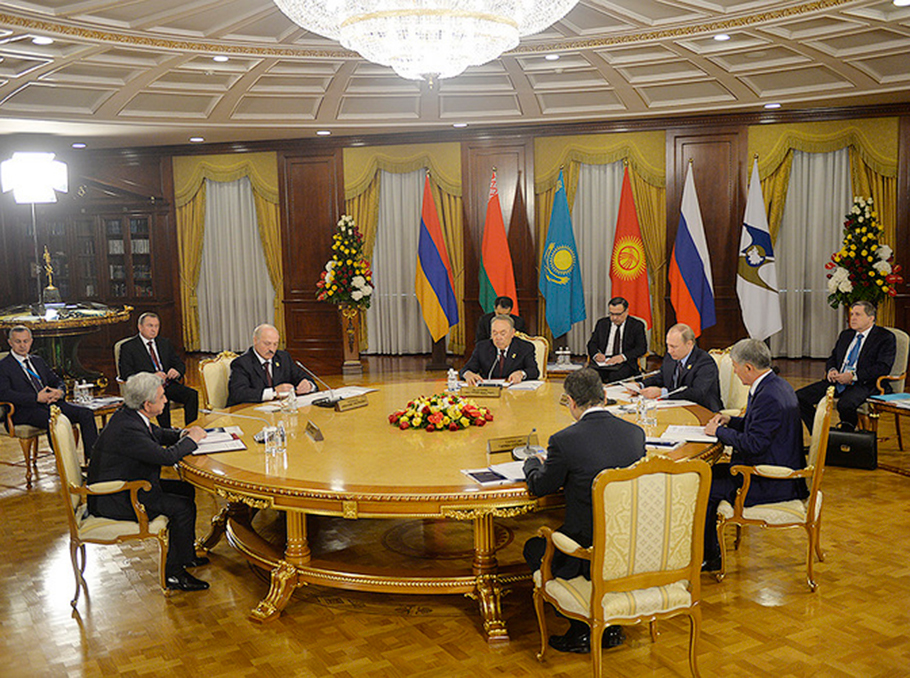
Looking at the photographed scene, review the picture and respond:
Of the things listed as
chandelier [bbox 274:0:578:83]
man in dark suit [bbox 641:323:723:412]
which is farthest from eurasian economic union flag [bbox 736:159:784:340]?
chandelier [bbox 274:0:578:83]

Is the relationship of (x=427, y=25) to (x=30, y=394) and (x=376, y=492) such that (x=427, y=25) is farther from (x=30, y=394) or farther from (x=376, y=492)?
(x=30, y=394)

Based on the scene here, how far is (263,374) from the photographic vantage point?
251 inches

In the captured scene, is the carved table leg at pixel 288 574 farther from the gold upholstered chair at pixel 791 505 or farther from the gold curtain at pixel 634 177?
the gold curtain at pixel 634 177

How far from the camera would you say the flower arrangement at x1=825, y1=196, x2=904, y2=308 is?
9164 millimetres

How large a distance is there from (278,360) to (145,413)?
2.07 m

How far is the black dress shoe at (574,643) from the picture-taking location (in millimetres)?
3797

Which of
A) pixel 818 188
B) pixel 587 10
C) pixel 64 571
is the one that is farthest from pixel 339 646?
pixel 818 188

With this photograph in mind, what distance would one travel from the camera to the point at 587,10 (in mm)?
7246

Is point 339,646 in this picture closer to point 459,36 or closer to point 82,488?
point 82,488

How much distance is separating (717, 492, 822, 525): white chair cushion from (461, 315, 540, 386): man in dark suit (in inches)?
90.4

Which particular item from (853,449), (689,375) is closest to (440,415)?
(689,375)

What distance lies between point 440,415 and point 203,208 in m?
9.29

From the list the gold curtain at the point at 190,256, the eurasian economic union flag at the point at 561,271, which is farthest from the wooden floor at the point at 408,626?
the gold curtain at the point at 190,256

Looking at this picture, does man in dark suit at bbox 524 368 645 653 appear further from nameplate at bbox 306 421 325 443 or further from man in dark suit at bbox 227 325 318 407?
man in dark suit at bbox 227 325 318 407
